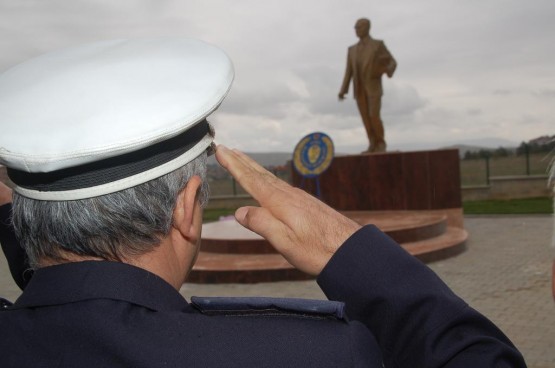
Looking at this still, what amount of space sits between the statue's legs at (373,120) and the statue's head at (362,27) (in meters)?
1.20

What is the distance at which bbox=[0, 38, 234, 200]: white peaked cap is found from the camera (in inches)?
37.2

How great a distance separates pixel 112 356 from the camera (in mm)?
871

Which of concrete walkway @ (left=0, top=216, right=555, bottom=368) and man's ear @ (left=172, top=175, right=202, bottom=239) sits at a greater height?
man's ear @ (left=172, top=175, right=202, bottom=239)

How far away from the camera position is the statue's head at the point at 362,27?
1154cm

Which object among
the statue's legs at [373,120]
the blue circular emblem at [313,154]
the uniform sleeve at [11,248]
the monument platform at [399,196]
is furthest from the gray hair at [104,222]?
the statue's legs at [373,120]

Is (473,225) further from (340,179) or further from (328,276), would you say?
(328,276)

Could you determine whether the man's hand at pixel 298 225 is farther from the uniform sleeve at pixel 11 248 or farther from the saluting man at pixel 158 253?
the uniform sleeve at pixel 11 248

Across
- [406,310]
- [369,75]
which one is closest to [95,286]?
[406,310]

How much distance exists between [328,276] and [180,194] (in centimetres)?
27

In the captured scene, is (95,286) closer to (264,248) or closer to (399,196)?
(264,248)

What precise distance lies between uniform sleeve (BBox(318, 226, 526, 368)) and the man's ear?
0.23 meters

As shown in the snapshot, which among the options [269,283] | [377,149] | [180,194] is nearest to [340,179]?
[377,149]

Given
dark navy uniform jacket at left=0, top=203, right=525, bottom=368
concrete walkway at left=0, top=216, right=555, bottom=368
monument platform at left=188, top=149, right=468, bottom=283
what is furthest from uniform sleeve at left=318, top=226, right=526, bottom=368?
monument platform at left=188, top=149, right=468, bottom=283

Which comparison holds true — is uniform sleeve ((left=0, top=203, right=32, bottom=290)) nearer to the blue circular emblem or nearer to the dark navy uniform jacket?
the dark navy uniform jacket
